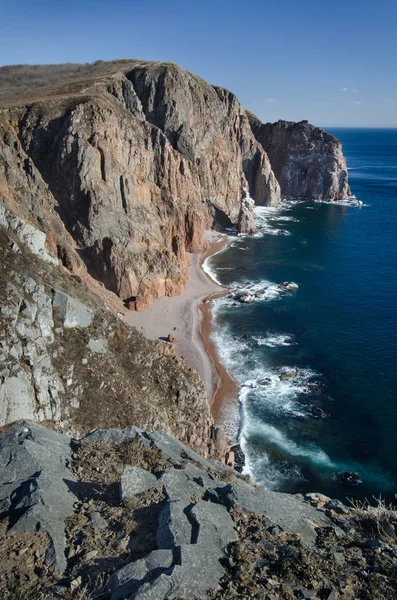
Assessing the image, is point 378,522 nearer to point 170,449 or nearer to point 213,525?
point 213,525

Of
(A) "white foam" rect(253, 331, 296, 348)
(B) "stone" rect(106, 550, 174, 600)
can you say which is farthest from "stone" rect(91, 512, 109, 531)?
(A) "white foam" rect(253, 331, 296, 348)

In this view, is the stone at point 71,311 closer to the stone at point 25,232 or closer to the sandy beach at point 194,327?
the stone at point 25,232

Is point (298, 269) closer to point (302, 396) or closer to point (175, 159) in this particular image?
point (175, 159)

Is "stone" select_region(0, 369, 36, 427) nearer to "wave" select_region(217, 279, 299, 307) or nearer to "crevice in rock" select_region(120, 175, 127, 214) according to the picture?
"crevice in rock" select_region(120, 175, 127, 214)

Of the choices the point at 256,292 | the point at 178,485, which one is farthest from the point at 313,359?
the point at 178,485

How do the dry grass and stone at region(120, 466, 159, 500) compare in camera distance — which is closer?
stone at region(120, 466, 159, 500)

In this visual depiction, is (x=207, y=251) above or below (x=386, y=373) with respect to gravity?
above

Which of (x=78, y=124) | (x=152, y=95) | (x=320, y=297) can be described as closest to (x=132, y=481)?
(x=78, y=124)
